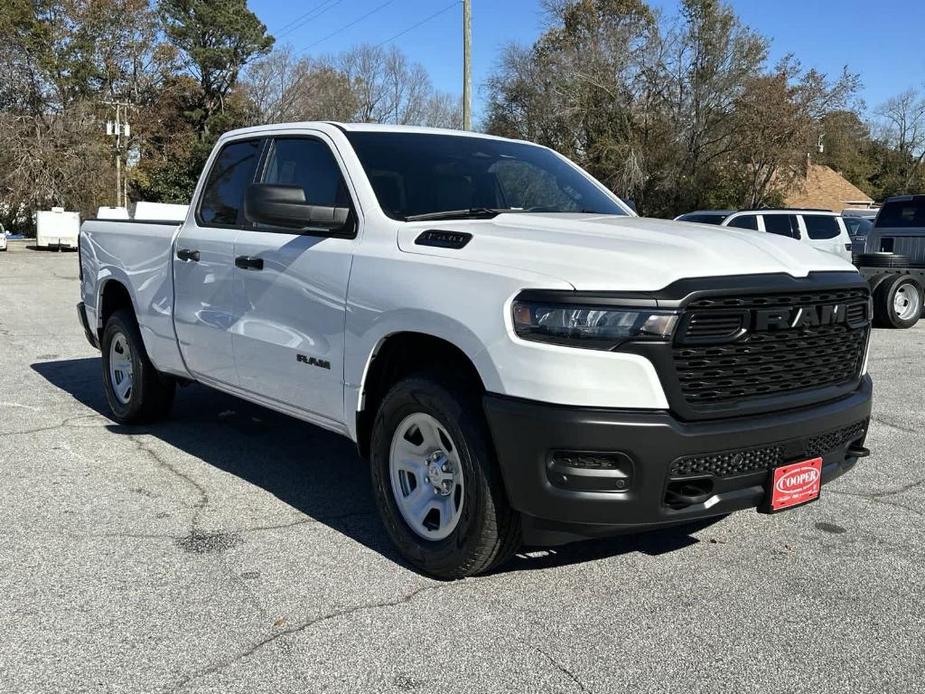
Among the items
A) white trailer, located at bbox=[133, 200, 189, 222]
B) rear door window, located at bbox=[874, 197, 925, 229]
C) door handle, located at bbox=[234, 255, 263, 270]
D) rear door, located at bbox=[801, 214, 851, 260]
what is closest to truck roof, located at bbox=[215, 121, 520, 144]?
door handle, located at bbox=[234, 255, 263, 270]

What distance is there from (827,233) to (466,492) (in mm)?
16168

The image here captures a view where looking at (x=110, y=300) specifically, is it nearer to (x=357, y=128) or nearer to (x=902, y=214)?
(x=357, y=128)

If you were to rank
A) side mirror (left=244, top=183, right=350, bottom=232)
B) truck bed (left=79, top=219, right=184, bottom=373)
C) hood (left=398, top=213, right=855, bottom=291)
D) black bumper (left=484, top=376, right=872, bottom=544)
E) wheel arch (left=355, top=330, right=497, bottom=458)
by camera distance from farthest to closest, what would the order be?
truck bed (left=79, top=219, right=184, bottom=373) → side mirror (left=244, top=183, right=350, bottom=232) → wheel arch (left=355, top=330, right=497, bottom=458) → hood (left=398, top=213, right=855, bottom=291) → black bumper (left=484, top=376, right=872, bottom=544)

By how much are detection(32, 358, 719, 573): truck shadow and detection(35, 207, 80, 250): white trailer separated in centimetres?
2725

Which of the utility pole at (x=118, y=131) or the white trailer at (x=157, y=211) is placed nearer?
the white trailer at (x=157, y=211)

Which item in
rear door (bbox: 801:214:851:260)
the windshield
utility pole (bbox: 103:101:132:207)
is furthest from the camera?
utility pole (bbox: 103:101:132:207)

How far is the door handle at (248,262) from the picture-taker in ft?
15.8

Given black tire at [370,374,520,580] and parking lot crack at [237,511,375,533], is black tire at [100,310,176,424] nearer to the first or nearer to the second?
parking lot crack at [237,511,375,533]

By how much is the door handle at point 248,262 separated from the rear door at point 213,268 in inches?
4.3

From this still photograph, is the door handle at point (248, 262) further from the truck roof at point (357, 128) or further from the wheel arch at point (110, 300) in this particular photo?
the wheel arch at point (110, 300)

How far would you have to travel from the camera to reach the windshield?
4516 millimetres

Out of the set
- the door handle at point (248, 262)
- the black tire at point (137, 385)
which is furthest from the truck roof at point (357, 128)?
the black tire at point (137, 385)

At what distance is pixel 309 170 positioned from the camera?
4.88m

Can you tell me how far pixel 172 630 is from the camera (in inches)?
135
